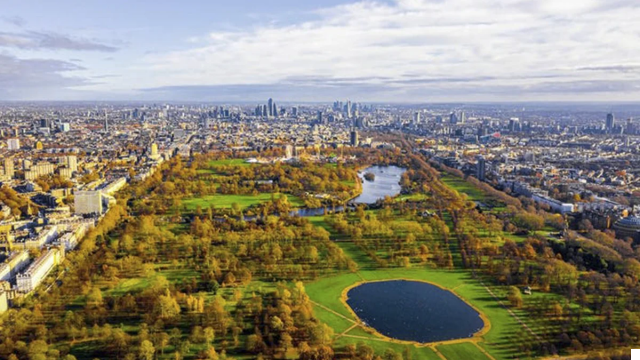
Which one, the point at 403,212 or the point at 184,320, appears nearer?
the point at 184,320

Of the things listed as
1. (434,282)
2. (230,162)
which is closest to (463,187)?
(434,282)

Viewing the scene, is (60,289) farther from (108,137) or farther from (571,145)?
(571,145)

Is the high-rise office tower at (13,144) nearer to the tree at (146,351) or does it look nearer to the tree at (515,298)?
the tree at (146,351)

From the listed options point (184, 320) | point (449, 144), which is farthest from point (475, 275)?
point (449, 144)

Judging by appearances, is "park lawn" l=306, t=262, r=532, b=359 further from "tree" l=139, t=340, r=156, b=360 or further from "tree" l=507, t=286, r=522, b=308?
"tree" l=139, t=340, r=156, b=360

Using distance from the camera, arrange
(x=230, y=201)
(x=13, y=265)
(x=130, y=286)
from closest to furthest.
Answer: (x=130, y=286), (x=13, y=265), (x=230, y=201)

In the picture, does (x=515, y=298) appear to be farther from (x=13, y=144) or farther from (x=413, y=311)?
(x=13, y=144)
